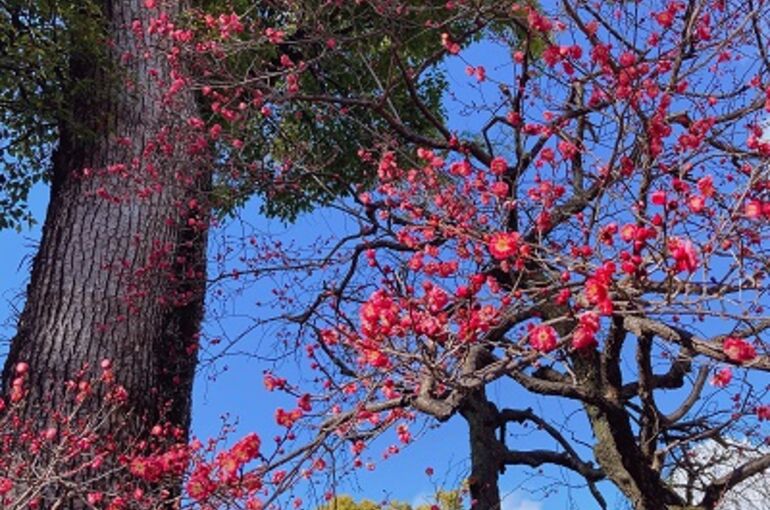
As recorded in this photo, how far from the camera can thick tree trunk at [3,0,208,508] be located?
215 inches

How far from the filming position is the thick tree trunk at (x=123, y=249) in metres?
5.45

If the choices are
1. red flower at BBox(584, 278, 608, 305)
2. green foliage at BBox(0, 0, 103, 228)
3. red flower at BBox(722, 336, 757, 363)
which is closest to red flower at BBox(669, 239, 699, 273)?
red flower at BBox(584, 278, 608, 305)

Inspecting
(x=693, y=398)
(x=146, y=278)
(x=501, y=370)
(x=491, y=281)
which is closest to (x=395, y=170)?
(x=491, y=281)

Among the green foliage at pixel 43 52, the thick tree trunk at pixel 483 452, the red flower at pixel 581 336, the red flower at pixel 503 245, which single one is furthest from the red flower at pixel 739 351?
the green foliage at pixel 43 52

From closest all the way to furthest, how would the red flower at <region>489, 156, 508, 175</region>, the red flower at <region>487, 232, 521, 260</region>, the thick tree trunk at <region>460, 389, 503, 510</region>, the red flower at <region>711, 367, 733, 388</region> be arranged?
the red flower at <region>487, 232, 521, 260</region>, the red flower at <region>711, 367, 733, 388</region>, the red flower at <region>489, 156, 508, 175</region>, the thick tree trunk at <region>460, 389, 503, 510</region>

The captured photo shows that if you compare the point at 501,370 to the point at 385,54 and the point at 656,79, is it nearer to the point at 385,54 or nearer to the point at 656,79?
the point at 656,79

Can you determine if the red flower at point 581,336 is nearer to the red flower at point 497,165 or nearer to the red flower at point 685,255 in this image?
the red flower at point 685,255

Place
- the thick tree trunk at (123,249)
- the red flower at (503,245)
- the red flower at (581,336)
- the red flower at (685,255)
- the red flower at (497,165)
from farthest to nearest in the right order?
the thick tree trunk at (123,249) < the red flower at (497,165) < the red flower at (503,245) < the red flower at (581,336) < the red flower at (685,255)

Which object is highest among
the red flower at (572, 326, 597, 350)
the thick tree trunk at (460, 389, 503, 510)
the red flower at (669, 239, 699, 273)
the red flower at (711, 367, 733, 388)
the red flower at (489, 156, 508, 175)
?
the red flower at (489, 156, 508, 175)

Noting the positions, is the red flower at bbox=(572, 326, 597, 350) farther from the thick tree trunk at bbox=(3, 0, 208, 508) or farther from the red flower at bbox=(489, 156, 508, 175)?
the thick tree trunk at bbox=(3, 0, 208, 508)

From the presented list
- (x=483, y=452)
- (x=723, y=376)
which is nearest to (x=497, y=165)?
(x=723, y=376)

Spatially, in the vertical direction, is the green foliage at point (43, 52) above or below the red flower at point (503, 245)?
above

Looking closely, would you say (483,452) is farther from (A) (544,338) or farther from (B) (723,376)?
(A) (544,338)

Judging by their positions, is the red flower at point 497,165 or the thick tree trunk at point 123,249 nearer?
the red flower at point 497,165
